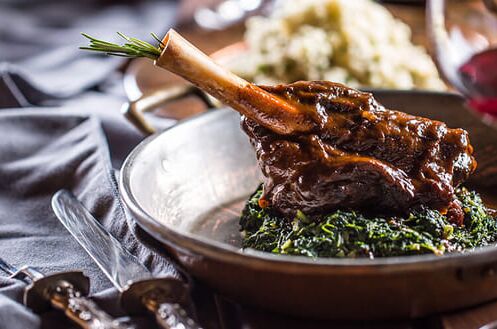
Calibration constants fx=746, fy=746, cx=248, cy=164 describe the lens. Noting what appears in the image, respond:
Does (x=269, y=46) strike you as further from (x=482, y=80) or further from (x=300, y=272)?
(x=300, y=272)

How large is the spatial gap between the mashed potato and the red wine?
0.94m

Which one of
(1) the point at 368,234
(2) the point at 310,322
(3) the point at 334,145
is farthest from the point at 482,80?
(2) the point at 310,322

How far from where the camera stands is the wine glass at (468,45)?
3.59 m

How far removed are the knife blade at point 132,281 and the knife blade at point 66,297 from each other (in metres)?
0.09

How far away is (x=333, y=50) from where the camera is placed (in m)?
4.76

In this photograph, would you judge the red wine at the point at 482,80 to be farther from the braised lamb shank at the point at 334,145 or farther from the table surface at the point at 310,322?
the table surface at the point at 310,322

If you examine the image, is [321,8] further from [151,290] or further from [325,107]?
[151,290]

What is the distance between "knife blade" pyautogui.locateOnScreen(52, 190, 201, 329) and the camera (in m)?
2.28

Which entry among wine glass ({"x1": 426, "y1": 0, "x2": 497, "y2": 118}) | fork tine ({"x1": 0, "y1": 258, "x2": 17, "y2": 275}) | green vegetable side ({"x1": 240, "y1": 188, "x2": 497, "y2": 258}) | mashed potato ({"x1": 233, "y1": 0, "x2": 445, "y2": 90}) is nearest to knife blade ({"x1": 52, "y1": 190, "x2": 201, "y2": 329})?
fork tine ({"x1": 0, "y1": 258, "x2": 17, "y2": 275})

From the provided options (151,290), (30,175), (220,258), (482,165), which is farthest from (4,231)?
(482,165)

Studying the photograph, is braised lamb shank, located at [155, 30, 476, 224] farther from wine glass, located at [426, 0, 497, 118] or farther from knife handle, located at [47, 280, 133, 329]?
wine glass, located at [426, 0, 497, 118]

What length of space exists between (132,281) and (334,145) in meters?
0.84

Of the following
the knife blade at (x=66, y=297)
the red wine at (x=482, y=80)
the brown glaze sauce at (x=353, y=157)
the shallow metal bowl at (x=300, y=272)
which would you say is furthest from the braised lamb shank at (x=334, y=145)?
the red wine at (x=482, y=80)

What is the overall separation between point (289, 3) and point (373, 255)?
2.97 metres
